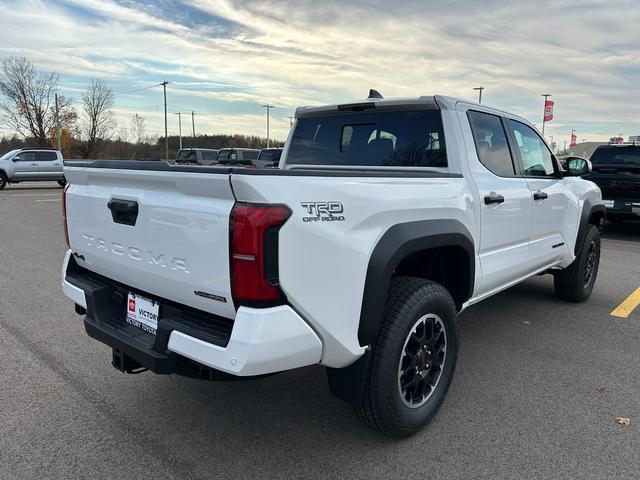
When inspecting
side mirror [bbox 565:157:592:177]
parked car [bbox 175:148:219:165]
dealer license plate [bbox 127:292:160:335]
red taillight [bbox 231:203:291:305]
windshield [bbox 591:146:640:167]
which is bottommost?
dealer license plate [bbox 127:292:160:335]

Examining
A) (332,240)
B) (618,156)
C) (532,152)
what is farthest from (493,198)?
(618,156)

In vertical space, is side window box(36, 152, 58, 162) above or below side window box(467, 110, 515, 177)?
below

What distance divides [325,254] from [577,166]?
3.51 meters

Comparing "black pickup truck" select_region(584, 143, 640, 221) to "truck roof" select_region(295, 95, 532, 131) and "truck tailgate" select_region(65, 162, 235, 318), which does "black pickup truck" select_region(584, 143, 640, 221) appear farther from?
"truck tailgate" select_region(65, 162, 235, 318)

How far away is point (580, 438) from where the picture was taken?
2754mm

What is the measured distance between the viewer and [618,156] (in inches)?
426

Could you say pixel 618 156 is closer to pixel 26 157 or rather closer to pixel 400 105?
pixel 400 105

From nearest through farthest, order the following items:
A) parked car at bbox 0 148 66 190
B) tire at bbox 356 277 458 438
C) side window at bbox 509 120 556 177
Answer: tire at bbox 356 277 458 438
side window at bbox 509 120 556 177
parked car at bbox 0 148 66 190

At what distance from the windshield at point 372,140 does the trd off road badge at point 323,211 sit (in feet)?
4.63

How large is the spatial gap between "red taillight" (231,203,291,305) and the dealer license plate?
2.27ft

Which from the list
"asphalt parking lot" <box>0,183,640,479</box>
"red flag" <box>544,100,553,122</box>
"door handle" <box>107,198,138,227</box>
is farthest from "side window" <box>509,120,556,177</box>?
"red flag" <box>544,100,553,122</box>

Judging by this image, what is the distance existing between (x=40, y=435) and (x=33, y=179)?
2261 cm

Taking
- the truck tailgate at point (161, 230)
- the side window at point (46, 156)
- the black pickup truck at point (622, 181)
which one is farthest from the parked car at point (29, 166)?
the truck tailgate at point (161, 230)

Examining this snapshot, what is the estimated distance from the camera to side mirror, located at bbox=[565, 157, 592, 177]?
4547mm
